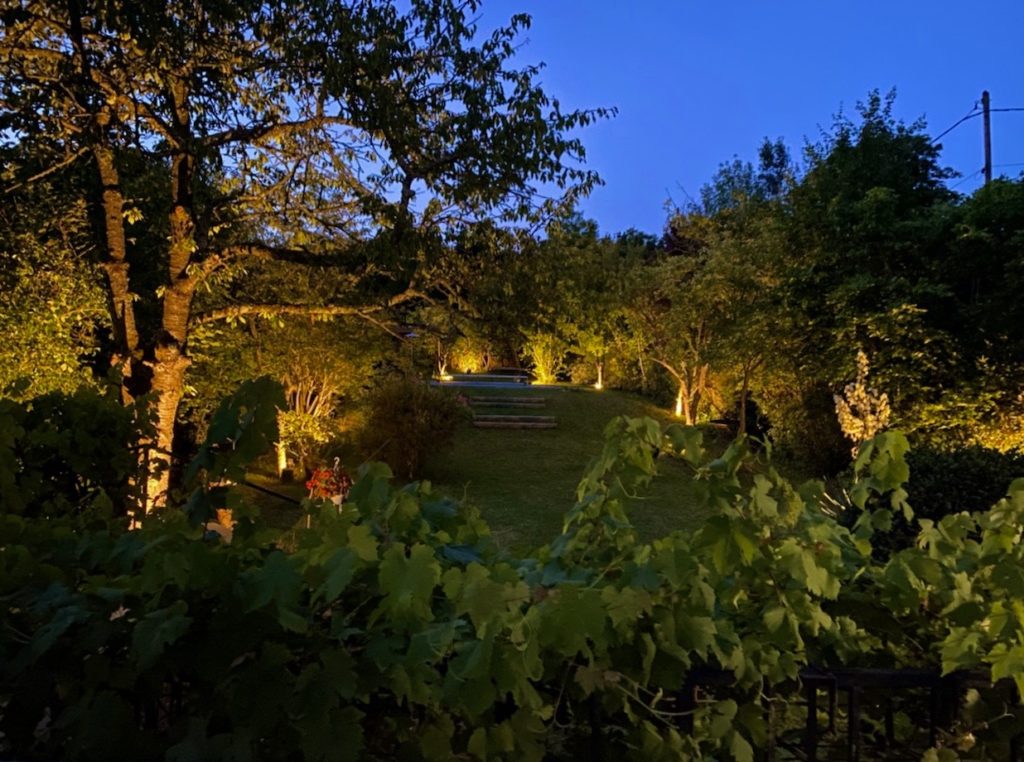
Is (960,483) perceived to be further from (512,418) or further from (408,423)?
(512,418)

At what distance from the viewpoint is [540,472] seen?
13.1 metres

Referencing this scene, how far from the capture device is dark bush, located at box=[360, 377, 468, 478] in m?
11.9

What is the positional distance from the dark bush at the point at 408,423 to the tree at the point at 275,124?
15.8 ft

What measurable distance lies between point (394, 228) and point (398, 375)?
7116 millimetres

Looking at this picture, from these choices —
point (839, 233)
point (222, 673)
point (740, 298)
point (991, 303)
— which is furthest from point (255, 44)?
point (740, 298)

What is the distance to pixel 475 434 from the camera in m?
16.0

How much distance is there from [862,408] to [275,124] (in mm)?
7729

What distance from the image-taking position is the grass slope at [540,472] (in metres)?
9.90

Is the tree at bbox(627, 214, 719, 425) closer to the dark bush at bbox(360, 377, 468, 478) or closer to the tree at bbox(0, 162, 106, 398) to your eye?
the dark bush at bbox(360, 377, 468, 478)

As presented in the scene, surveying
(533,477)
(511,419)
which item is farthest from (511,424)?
(533,477)

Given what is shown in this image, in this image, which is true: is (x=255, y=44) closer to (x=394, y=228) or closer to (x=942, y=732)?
(x=394, y=228)

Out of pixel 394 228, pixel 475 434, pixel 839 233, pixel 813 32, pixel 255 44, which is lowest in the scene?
pixel 475 434

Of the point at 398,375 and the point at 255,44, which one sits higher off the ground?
the point at 255,44

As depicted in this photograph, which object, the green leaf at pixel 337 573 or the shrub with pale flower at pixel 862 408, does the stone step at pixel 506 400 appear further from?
the green leaf at pixel 337 573
